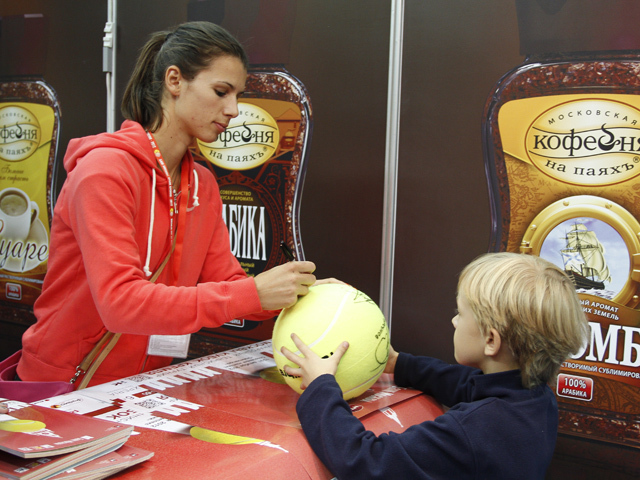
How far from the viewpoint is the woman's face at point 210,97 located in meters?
1.65

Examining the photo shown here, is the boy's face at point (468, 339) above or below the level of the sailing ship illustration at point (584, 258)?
below

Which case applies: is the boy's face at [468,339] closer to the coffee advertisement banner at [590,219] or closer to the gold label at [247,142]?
the coffee advertisement banner at [590,219]

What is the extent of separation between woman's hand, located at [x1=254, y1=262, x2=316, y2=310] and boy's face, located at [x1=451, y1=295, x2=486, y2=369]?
36 centimetres

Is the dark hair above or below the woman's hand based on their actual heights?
above

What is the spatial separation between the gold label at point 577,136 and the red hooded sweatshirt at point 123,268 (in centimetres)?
100

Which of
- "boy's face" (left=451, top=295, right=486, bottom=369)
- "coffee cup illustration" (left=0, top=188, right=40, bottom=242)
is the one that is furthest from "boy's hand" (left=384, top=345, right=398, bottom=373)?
"coffee cup illustration" (left=0, top=188, right=40, bottom=242)

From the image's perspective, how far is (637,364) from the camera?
1833mm

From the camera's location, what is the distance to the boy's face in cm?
133

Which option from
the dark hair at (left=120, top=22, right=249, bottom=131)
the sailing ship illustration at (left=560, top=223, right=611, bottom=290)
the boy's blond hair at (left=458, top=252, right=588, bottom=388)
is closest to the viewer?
the boy's blond hair at (left=458, top=252, right=588, bottom=388)

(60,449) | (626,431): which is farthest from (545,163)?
(60,449)

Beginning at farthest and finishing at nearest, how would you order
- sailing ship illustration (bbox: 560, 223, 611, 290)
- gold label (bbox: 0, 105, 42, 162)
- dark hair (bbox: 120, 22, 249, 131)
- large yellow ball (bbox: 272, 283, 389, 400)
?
1. gold label (bbox: 0, 105, 42, 162)
2. sailing ship illustration (bbox: 560, 223, 611, 290)
3. dark hair (bbox: 120, 22, 249, 131)
4. large yellow ball (bbox: 272, 283, 389, 400)

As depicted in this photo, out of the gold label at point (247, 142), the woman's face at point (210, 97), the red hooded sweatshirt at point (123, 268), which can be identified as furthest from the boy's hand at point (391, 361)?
the gold label at point (247, 142)

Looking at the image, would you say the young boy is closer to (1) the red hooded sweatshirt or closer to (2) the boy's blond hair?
(2) the boy's blond hair

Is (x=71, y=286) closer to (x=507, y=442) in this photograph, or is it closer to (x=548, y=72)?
(x=507, y=442)
